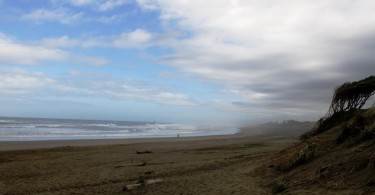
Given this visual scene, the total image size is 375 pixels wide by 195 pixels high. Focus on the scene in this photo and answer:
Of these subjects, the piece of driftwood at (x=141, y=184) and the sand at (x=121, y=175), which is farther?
the piece of driftwood at (x=141, y=184)

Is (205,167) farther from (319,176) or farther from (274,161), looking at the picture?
(319,176)

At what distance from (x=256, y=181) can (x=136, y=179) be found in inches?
179

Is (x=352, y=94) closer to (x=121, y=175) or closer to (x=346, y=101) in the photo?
(x=346, y=101)

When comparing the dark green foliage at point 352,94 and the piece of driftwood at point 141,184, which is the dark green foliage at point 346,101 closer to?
the dark green foliage at point 352,94

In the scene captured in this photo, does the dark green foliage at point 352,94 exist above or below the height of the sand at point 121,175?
above

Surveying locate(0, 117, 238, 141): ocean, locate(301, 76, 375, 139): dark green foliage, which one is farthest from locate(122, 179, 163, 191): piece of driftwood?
locate(0, 117, 238, 141): ocean

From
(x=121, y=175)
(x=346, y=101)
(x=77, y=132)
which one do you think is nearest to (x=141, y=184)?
(x=121, y=175)

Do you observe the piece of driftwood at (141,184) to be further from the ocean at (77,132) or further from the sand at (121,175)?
the ocean at (77,132)

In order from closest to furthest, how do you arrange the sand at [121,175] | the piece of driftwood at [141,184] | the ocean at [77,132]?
the sand at [121,175], the piece of driftwood at [141,184], the ocean at [77,132]

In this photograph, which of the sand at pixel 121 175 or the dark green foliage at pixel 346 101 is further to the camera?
the dark green foliage at pixel 346 101

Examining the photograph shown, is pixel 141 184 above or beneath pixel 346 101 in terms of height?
beneath

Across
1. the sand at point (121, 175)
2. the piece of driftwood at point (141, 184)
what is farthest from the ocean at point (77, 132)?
the piece of driftwood at point (141, 184)

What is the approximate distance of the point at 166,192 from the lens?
461 inches

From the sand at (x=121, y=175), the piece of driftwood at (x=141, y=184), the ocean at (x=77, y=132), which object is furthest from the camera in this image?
the ocean at (x=77, y=132)
